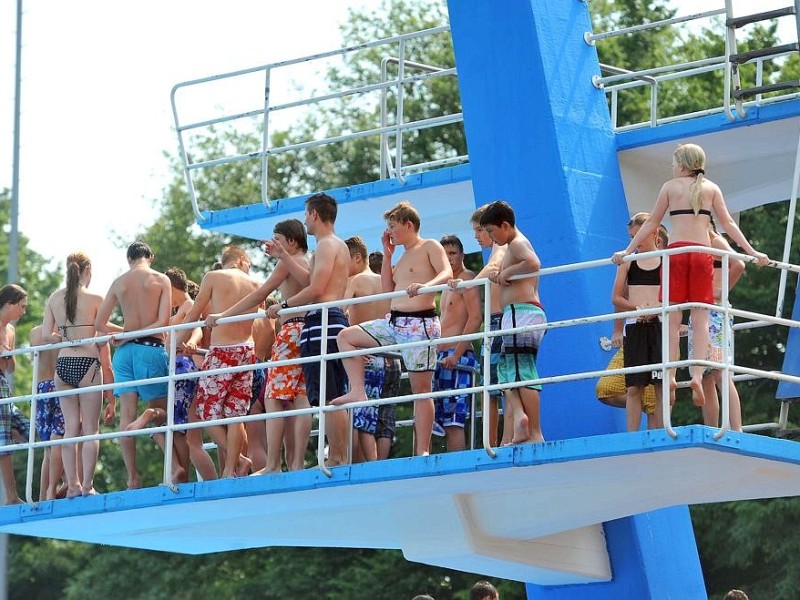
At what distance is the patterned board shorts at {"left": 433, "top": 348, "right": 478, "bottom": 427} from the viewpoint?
1304 cm

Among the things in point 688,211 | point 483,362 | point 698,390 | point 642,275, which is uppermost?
point 688,211

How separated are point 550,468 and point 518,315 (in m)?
1.13

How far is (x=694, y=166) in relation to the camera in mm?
11750

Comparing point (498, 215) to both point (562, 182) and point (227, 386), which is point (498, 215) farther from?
point (227, 386)

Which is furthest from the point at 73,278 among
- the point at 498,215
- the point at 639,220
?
the point at 639,220

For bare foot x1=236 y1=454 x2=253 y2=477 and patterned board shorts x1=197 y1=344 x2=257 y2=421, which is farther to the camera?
bare foot x1=236 y1=454 x2=253 y2=477

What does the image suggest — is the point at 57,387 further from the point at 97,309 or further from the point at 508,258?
the point at 508,258

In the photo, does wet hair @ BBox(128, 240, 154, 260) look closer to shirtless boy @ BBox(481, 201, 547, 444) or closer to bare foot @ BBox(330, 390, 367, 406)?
bare foot @ BBox(330, 390, 367, 406)

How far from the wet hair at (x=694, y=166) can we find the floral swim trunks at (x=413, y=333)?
6.67ft

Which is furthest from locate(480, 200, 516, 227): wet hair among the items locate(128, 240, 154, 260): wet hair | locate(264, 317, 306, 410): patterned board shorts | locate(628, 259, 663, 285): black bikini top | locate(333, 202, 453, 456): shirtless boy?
locate(128, 240, 154, 260): wet hair

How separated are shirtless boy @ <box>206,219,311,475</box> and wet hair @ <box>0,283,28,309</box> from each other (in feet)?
7.55

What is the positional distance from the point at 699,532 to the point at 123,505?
60.8ft

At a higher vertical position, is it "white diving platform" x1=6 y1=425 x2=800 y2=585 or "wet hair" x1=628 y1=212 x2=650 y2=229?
"wet hair" x1=628 y1=212 x2=650 y2=229

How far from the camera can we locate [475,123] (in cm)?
1433
